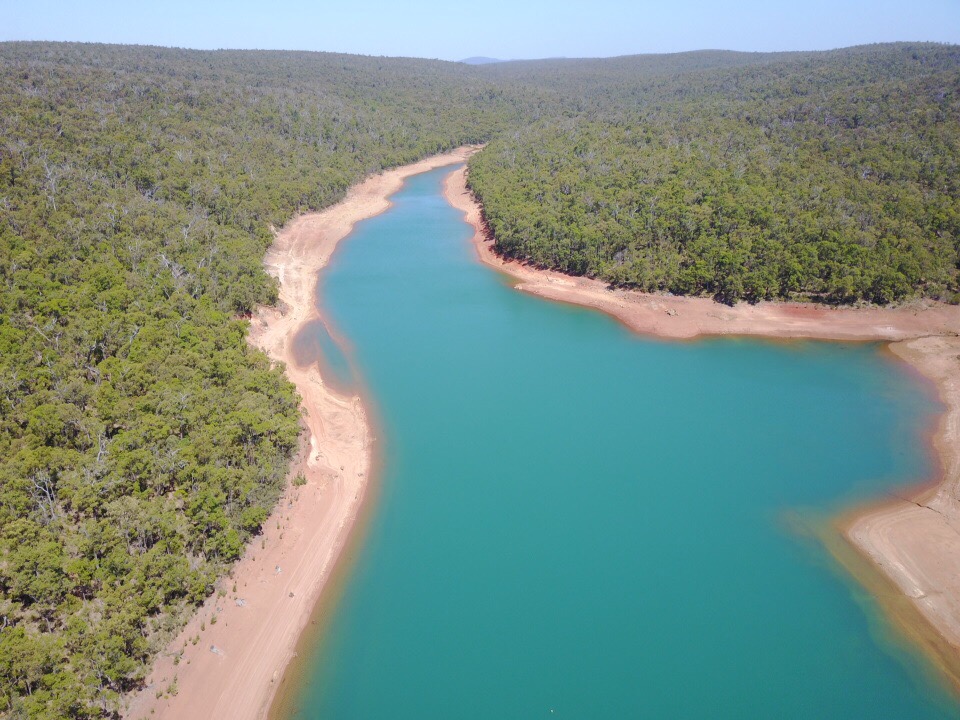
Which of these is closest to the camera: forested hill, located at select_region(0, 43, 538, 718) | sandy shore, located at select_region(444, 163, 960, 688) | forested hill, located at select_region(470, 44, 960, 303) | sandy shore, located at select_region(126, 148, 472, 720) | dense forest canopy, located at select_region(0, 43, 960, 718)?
sandy shore, located at select_region(126, 148, 472, 720)

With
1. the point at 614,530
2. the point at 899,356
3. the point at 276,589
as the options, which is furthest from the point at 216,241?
the point at 899,356

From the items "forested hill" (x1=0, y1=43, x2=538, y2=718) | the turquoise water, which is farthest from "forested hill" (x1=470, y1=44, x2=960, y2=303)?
"forested hill" (x1=0, y1=43, x2=538, y2=718)

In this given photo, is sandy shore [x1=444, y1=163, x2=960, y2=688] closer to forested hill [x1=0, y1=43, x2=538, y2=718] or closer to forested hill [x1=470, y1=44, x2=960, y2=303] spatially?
forested hill [x1=470, y1=44, x2=960, y2=303]

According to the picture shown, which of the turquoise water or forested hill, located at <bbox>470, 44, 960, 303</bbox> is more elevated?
forested hill, located at <bbox>470, 44, 960, 303</bbox>

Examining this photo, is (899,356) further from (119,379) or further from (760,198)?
(119,379)

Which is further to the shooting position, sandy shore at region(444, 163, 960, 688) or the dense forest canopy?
sandy shore at region(444, 163, 960, 688)

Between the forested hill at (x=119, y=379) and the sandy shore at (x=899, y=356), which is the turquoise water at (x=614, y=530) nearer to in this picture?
the sandy shore at (x=899, y=356)
